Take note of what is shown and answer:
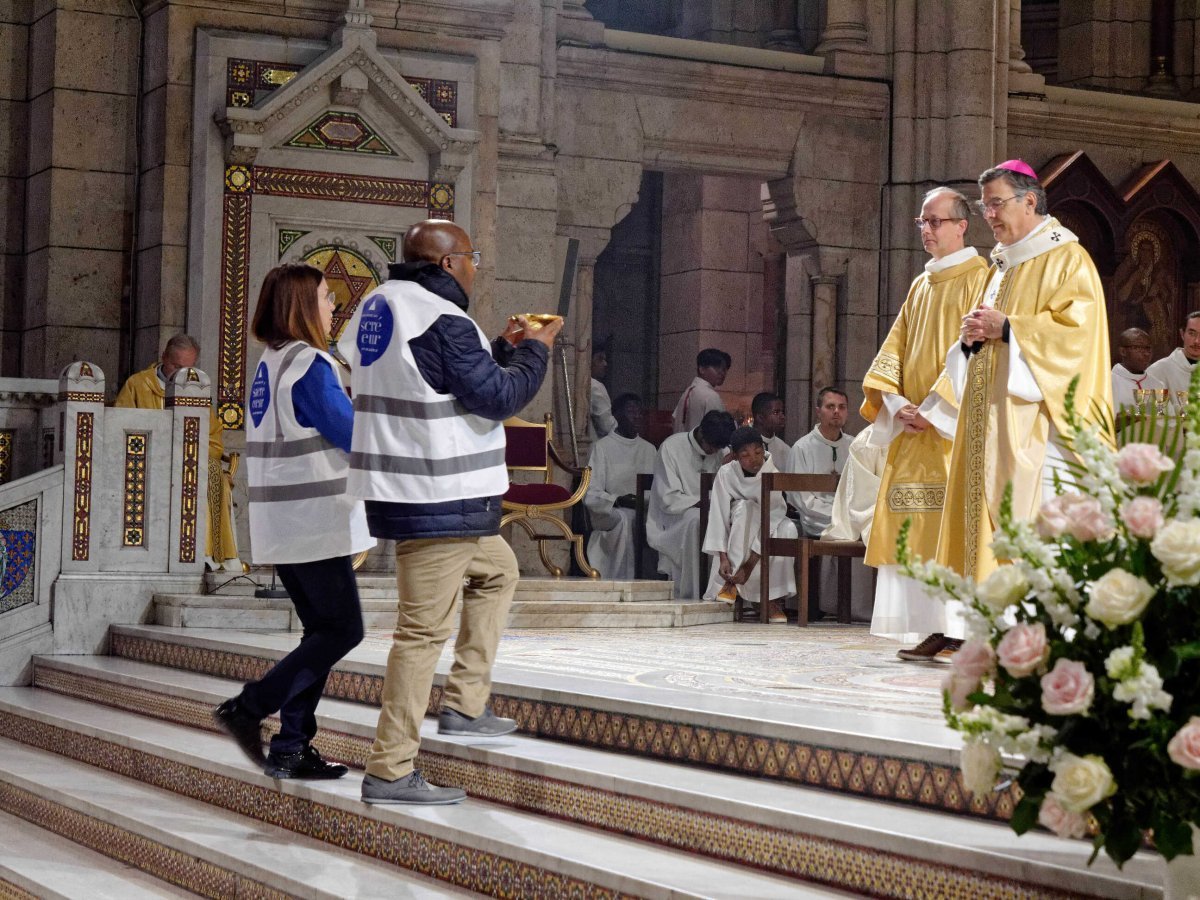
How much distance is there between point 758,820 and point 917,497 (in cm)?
287

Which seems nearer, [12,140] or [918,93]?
[12,140]

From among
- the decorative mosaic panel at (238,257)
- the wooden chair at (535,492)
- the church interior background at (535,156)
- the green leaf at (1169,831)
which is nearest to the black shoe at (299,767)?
the church interior background at (535,156)

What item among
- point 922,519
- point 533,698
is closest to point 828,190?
point 922,519

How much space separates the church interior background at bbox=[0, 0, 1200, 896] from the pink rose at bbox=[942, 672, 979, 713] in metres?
4.82

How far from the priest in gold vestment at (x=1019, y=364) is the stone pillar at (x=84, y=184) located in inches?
261

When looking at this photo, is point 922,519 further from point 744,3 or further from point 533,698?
point 744,3

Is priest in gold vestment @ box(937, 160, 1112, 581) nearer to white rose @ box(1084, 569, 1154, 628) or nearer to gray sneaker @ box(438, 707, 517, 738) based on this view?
gray sneaker @ box(438, 707, 517, 738)

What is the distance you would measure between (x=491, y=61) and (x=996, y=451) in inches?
240

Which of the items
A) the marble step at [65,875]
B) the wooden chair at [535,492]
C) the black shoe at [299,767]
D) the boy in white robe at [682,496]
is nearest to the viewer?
the marble step at [65,875]

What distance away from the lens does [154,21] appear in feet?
36.3

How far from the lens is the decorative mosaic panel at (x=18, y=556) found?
8.59 metres

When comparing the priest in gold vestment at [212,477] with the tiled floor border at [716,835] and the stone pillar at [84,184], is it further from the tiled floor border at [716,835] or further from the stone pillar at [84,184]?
the tiled floor border at [716,835]

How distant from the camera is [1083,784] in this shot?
9.32 feet

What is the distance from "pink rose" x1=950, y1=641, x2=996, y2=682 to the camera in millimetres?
3041
